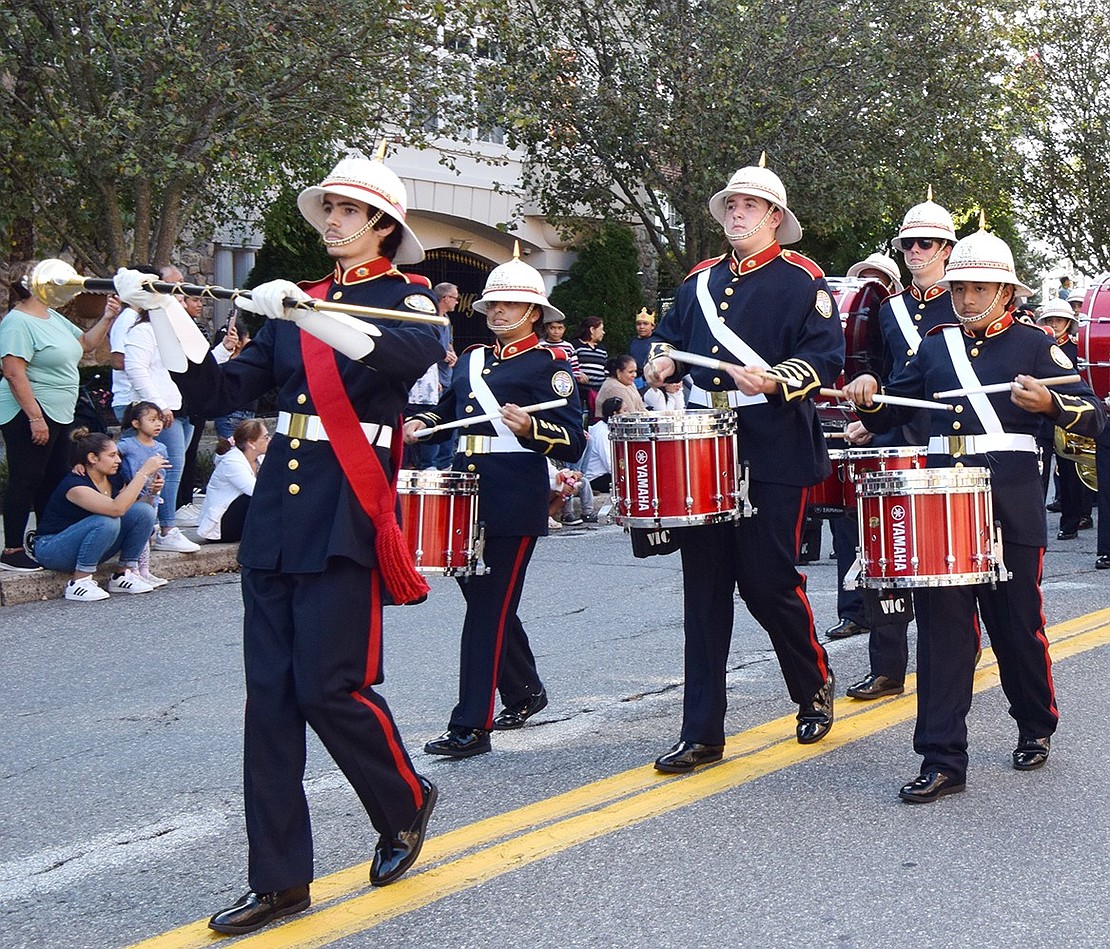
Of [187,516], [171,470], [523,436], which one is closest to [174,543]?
[171,470]

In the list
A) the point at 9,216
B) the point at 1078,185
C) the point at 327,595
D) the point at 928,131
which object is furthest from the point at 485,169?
the point at 327,595

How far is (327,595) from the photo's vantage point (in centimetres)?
436

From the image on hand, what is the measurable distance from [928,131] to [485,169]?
630cm

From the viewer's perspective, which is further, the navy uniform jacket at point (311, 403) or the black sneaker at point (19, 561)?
the black sneaker at point (19, 561)

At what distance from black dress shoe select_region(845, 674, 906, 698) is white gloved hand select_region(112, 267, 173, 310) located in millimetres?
3865

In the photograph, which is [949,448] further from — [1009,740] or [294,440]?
[294,440]

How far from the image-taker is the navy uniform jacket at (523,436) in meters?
6.17

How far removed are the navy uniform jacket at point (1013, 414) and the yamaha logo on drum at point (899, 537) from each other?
354mm

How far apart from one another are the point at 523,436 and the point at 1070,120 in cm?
2712

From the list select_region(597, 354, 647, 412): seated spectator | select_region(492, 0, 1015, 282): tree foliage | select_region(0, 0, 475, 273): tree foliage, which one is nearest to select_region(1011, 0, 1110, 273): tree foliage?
select_region(492, 0, 1015, 282): tree foliage

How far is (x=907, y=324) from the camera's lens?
7480 mm

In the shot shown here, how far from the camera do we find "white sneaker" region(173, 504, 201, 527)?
12.4m

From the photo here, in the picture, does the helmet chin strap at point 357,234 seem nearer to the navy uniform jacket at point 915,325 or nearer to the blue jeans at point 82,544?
the navy uniform jacket at point 915,325

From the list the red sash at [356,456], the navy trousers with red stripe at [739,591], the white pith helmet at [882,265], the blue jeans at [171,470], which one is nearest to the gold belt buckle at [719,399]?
the navy trousers with red stripe at [739,591]
